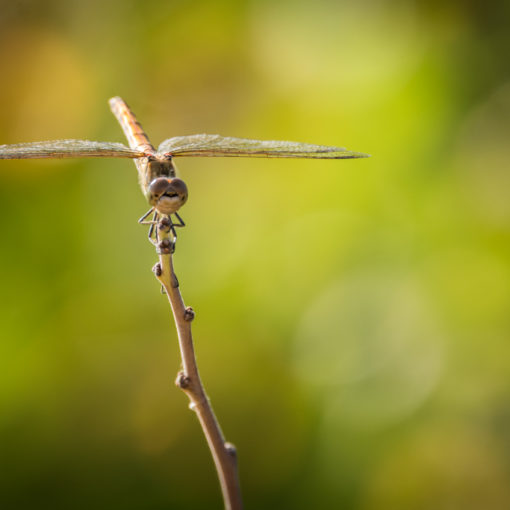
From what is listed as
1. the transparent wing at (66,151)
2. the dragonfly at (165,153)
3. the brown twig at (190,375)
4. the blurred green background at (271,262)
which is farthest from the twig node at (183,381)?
the blurred green background at (271,262)

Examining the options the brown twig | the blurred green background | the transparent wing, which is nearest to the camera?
the brown twig

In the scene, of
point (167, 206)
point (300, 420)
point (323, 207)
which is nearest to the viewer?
point (167, 206)

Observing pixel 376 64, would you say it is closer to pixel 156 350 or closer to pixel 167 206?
pixel 156 350

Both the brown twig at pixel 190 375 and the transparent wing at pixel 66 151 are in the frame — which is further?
the transparent wing at pixel 66 151

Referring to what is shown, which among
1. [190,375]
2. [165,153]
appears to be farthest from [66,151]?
[190,375]

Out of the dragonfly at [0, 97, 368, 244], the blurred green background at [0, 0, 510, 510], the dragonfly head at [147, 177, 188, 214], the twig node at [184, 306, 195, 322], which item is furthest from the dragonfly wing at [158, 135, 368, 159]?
the blurred green background at [0, 0, 510, 510]

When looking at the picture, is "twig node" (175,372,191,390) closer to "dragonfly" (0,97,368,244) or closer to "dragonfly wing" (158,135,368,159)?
"dragonfly" (0,97,368,244)

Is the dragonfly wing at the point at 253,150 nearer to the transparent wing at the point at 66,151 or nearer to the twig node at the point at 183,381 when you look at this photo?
the transparent wing at the point at 66,151

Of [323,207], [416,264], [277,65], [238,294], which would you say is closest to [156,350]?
[238,294]
